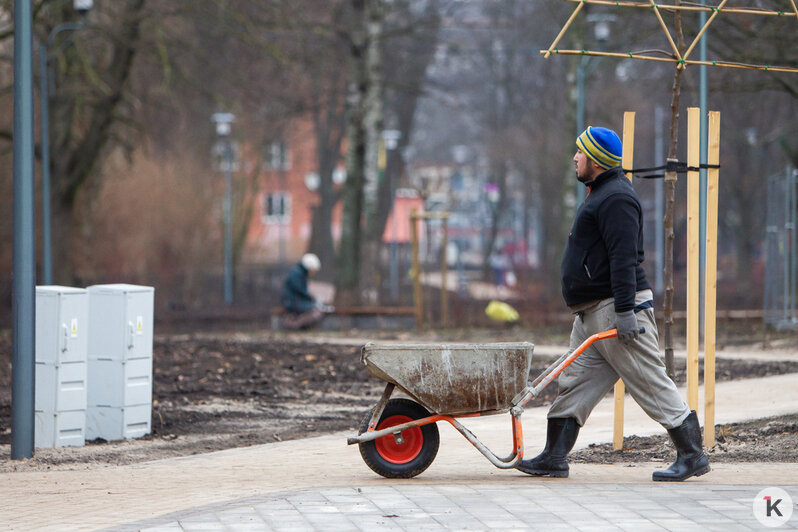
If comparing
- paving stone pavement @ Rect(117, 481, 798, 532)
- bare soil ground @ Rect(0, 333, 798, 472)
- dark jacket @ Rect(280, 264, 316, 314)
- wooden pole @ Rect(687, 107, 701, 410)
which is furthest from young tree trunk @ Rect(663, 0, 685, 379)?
dark jacket @ Rect(280, 264, 316, 314)

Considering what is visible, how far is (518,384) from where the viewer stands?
6.27 meters

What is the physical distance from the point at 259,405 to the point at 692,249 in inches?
190

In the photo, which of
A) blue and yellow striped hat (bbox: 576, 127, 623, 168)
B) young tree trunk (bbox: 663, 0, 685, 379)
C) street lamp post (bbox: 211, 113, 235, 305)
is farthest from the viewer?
street lamp post (bbox: 211, 113, 235, 305)

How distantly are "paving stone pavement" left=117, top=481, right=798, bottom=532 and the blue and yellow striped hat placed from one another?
171 centimetres

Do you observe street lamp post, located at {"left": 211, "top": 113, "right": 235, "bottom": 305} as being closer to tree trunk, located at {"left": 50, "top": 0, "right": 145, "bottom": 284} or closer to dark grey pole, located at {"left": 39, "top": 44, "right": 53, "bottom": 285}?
tree trunk, located at {"left": 50, "top": 0, "right": 145, "bottom": 284}

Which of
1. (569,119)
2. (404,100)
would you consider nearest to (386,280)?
(569,119)

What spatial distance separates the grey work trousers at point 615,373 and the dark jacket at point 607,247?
122mm

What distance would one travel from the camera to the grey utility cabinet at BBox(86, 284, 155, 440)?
8.69 metres

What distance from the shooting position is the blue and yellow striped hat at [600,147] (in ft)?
20.7

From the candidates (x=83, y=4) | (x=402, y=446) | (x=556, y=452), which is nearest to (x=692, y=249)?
(x=556, y=452)

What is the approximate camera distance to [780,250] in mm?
19031

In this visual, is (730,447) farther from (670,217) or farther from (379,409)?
(379,409)

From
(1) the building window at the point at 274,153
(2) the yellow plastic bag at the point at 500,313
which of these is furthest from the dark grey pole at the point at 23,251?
(1) the building window at the point at 274,153

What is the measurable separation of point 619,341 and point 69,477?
330 centimetres
